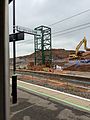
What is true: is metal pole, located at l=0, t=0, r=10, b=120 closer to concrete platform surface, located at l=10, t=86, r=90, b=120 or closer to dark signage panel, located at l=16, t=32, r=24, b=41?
concrete platform surface, located at l=10, t=86, r=90, b=120

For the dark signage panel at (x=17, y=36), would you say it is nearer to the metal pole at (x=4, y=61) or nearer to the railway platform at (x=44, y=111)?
the railway platform at (x=44, y=111)

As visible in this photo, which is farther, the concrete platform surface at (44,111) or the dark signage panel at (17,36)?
the dark signage panel at (17,36)

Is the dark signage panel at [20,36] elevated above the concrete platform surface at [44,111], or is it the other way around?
the dark signage panel at [20,36]

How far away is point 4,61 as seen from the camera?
1374 millimetres

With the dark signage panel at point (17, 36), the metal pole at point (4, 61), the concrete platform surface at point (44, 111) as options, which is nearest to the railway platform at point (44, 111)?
the concrete platform surface at point (44, 111)

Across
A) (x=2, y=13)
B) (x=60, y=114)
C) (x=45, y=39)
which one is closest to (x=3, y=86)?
Answer: (x=2, y=13)

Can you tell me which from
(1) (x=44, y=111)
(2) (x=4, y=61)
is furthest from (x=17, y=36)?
(2) (x=4, y=61)

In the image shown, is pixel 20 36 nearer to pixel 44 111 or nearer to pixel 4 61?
pixel 44 111

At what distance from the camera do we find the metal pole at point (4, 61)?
1373 mm

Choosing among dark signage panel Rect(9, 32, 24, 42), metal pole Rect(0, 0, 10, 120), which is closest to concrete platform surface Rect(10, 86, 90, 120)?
dark signage panel Rect(9, 32, 24, 42)

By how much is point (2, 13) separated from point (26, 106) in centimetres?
450

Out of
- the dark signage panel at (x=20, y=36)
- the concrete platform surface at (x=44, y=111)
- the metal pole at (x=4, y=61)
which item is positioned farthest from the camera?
the dark signage panel at (x=20, y=36)

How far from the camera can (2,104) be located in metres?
1.38

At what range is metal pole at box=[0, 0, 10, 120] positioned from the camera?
1.37 meters
